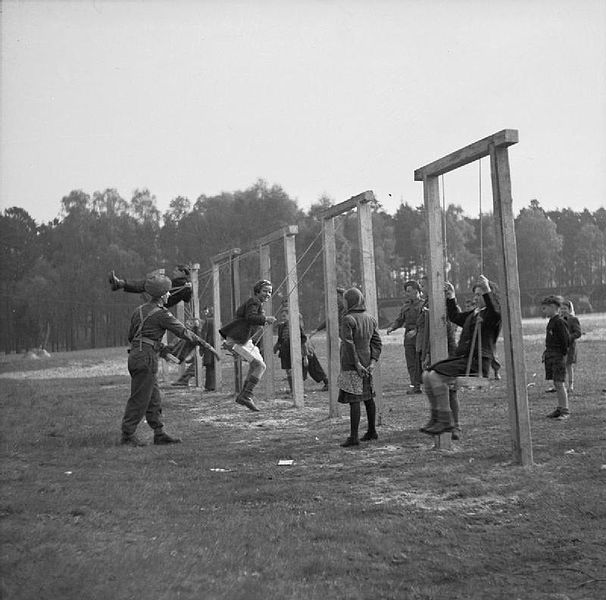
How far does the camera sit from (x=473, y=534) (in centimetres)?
598

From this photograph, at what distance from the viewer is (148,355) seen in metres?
10.5

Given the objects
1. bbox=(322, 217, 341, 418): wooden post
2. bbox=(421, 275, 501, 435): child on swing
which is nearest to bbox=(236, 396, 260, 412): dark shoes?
bbox=(322, 217, 341, 418): wooden post

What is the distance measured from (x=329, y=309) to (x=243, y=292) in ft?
166

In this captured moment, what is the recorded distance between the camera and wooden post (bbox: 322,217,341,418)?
12562 millimetres

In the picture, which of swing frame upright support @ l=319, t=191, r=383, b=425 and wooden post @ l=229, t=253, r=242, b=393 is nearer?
swing frame upright support @ l=319, t=191, r=383, b=425

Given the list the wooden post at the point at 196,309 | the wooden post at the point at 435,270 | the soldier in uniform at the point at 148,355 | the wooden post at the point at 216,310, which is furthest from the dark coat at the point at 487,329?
the wooden post at the point at 196,309

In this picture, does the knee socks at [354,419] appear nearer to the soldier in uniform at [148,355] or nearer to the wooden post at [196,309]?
the soldier in uniform at [148,355]

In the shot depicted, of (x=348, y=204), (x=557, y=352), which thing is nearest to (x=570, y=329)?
(x=557, y=352)

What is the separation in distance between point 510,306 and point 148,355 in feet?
15.9

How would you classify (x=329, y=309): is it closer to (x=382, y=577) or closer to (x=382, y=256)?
(x=382, y=577)

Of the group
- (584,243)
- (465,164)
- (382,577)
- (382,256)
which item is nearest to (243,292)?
(382,256)

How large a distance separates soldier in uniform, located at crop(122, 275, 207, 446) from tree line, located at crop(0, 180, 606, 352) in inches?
1980

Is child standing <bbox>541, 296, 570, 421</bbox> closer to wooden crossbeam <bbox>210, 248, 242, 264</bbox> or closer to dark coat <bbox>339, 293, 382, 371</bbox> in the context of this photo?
dark coat <bbox>339, 293, 382, 371</bbox>

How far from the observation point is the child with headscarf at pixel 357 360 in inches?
385
